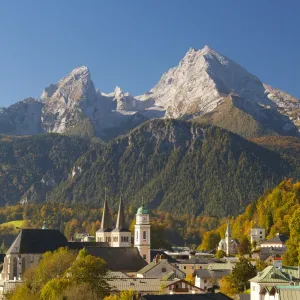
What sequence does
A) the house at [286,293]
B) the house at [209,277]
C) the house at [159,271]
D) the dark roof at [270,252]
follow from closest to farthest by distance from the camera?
the house at [286,293]
the house at [209,277]
the house at [159,271]
the dark roof at [270,252]

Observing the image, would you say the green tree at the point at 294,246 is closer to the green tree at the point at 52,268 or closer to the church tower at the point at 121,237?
the green tree at the point at 52,268

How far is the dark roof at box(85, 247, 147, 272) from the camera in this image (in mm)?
142375

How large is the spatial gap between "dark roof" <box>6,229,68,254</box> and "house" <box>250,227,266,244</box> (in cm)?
5553

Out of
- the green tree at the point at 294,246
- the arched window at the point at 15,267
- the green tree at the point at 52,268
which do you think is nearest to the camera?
the green tree at the point at 52,268

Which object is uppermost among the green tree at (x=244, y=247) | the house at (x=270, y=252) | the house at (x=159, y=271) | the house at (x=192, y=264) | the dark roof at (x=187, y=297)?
the green tree at (x=244, y=247)

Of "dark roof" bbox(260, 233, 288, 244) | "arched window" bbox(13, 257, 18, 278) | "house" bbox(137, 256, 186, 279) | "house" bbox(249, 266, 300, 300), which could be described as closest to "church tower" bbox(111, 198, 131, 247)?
"dark roof" bbox(260, 233, 288, 244)

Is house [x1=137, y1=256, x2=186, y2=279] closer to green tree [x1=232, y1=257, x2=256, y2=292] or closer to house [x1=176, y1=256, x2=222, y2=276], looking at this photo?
green tree [x1=232, y1=257, x2=256, y2=292]

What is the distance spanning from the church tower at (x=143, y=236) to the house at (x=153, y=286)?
1518 inches

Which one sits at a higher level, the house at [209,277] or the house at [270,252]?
the house at [270,252]

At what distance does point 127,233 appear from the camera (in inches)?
7032

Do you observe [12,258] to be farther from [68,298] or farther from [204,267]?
[68,298]

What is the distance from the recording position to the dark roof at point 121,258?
142 meters

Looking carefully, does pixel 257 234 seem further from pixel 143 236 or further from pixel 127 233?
pixel 143 236

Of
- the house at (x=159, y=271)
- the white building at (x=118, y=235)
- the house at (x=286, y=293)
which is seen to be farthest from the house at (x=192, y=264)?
the house at (x=286, y=293)
